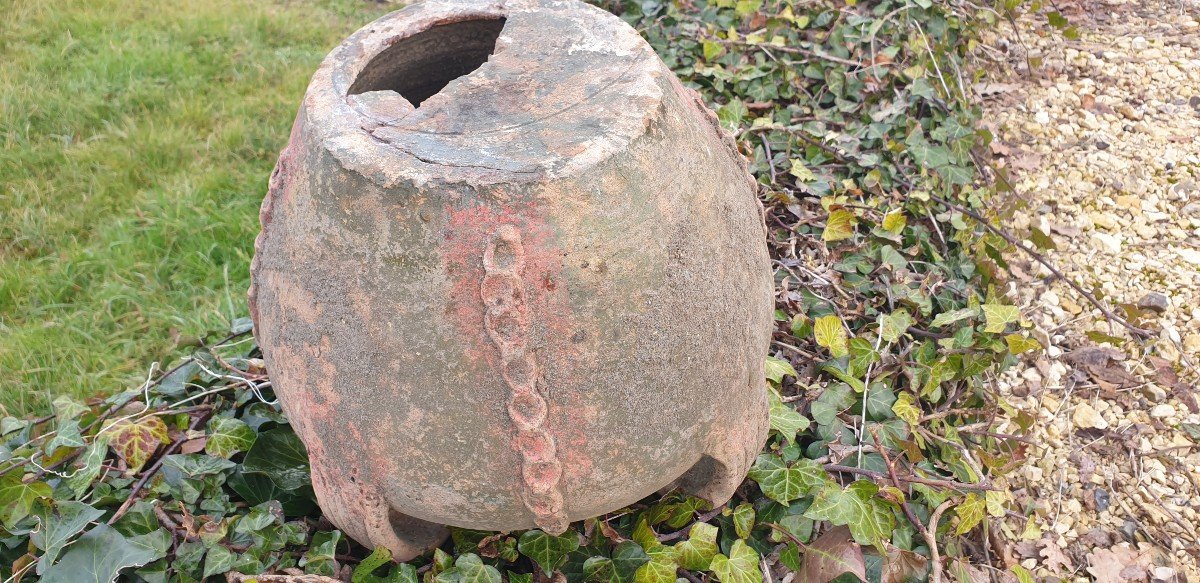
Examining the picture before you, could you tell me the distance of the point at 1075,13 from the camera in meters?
4.93

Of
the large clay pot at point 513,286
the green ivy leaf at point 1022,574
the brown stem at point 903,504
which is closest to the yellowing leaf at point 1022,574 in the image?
the green ivy leaf at point 1022,574

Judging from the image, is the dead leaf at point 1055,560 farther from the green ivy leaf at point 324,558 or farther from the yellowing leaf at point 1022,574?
the green ivy leaf at point 324,558

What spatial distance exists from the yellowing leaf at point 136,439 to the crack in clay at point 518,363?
1389 millimetres

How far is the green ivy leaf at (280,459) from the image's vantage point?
2.21 meters

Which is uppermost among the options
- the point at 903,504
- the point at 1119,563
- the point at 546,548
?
the point at 546,548

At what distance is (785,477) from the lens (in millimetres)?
2211

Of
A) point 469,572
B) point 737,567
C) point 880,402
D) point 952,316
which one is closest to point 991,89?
point 952,316

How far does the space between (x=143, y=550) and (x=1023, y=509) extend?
244cm

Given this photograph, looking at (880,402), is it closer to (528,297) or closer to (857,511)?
(857,511)

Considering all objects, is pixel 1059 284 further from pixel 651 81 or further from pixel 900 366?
pixel 651 81

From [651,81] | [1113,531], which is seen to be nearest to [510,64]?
[651,81]

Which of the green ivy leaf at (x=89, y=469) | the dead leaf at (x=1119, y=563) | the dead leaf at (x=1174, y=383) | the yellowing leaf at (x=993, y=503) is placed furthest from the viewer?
the dead leaf at (x=1174, y=383)

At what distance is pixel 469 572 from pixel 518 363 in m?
0.71

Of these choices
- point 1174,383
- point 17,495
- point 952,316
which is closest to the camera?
point 17,495
